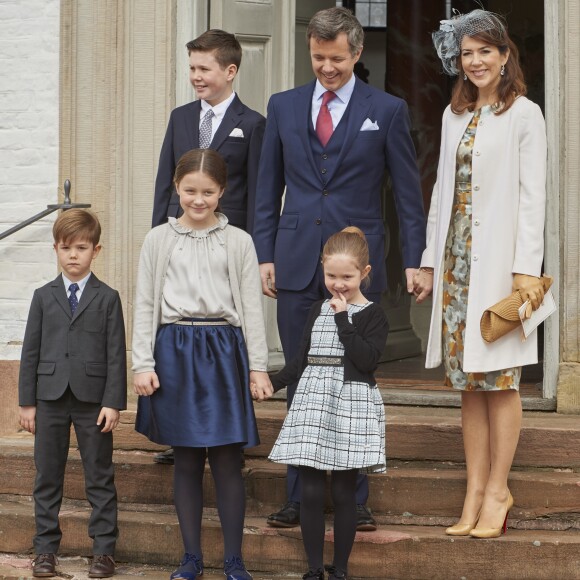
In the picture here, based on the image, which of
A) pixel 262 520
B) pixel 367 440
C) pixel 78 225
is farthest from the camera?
pixel 262 520

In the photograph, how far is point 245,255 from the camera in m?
5.06

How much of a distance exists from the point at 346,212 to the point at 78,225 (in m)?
1.05

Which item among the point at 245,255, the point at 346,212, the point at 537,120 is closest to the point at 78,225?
the point at 245,255

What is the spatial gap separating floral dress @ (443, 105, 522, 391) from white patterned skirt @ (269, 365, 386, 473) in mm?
428

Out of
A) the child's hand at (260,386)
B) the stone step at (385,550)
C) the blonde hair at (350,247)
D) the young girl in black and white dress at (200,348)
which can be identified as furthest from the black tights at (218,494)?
the blonde hair at (350,247)

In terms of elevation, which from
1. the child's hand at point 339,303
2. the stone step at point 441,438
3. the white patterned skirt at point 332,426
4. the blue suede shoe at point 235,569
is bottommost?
the blue suede shoe at point 235,569

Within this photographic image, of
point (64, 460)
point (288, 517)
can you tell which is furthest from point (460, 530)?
point (64, 460)

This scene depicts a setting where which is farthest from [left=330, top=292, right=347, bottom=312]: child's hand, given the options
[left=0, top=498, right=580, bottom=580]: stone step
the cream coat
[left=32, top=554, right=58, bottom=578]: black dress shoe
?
[left=32, top=554, right=58, bottom=578]: black dress shoe

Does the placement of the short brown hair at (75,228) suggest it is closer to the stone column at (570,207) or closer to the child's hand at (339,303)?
the child's hand at (339,303)

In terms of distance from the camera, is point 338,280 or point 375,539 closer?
point 338,280

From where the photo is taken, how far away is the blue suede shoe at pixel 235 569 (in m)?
4.98

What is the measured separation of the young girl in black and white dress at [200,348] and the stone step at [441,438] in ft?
3.30

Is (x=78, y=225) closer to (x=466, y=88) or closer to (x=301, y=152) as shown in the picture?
(x=301, y=152)

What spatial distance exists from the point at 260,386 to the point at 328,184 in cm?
85
